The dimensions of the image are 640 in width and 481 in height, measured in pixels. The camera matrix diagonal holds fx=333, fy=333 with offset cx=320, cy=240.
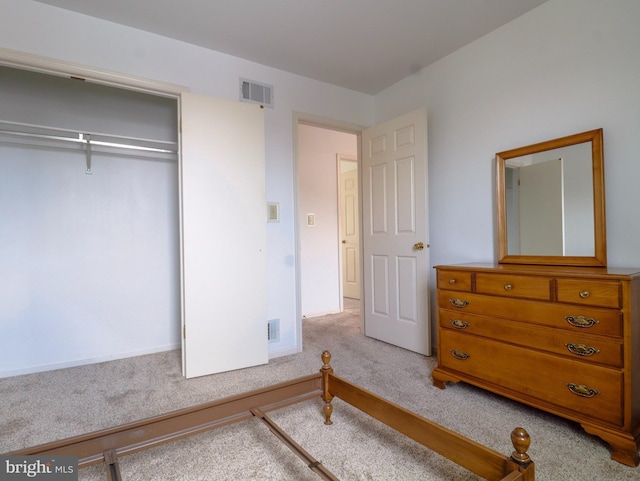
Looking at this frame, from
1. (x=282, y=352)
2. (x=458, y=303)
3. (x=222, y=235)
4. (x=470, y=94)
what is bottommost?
(x=282, y=352)

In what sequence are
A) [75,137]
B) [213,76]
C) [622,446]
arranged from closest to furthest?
[622,446], [213,76], [75,137]

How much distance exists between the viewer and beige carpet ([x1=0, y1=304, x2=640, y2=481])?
148 centimetres

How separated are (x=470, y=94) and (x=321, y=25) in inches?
53.2

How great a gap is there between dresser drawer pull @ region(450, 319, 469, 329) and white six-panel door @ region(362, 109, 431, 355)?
714mm

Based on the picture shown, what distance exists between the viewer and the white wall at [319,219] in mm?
4793

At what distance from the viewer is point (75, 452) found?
45.2 inches

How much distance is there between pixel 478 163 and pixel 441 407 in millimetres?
1904

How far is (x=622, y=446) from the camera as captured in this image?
1.50 m

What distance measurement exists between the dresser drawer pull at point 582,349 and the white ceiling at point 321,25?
2.25 metres

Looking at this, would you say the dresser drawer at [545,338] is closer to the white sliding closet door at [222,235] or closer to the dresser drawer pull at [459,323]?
the dresser drawer pull at [459,323]

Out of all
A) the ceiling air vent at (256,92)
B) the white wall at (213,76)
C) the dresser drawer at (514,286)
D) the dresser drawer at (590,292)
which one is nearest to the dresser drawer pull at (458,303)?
the dresser drawer at (514,286)

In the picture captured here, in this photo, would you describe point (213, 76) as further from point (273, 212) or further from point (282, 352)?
point (282, 352)

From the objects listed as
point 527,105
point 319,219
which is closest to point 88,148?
point 319,219

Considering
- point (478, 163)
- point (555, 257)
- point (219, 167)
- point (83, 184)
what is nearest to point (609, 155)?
point (555, 257)
